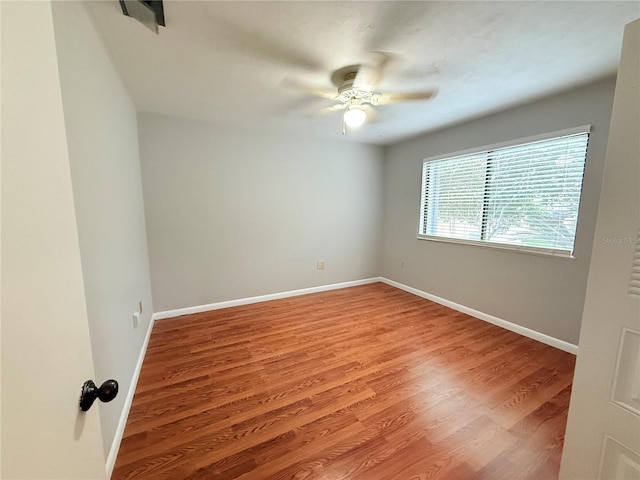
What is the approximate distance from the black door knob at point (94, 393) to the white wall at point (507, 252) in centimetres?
324

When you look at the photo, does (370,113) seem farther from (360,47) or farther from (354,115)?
(360,47)

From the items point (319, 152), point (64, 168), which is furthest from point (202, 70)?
point (319, 152)

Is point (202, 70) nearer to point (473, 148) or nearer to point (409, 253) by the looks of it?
point (473, 148)

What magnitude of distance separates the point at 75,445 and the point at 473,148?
3.74m

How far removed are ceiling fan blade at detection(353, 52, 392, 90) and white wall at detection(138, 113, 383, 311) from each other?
5.43 feet

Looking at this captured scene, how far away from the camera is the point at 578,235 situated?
7.32 feet

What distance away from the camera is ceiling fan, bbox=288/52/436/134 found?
5.89 ft

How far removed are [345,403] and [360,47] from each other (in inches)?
91.8

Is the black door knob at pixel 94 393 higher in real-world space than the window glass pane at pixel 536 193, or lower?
lower

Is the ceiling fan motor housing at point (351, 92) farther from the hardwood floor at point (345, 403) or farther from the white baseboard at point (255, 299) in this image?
the white baseboard at point (255, 299)

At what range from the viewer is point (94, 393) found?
1.99 ft

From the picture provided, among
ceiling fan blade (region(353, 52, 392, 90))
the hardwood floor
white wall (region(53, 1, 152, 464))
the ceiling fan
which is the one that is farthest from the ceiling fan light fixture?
the hardwood floor

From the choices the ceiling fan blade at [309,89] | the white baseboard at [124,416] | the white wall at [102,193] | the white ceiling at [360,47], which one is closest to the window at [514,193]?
the white ceiling at [360,47]

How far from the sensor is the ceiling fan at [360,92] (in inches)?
70.7
